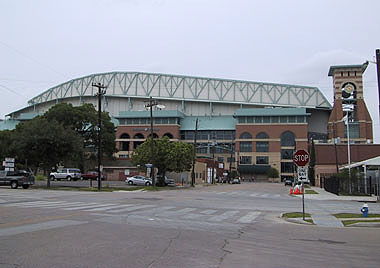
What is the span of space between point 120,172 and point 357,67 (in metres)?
69.7

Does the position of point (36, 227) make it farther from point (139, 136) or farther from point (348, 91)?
point (139, 136)

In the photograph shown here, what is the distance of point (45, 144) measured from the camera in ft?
132

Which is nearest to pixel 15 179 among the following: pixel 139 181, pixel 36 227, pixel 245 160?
pixel 139 181

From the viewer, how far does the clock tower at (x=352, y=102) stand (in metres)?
101

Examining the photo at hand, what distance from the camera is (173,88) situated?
5256 inches

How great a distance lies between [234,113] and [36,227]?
11742cm

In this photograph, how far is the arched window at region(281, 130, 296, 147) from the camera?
114 m

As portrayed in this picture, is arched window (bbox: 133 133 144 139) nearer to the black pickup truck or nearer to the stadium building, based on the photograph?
the stadium building

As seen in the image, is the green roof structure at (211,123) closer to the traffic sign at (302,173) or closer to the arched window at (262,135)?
the arched window at (262,135)

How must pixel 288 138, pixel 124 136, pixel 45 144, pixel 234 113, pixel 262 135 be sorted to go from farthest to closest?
pixel 234 113 → pixel 124 136 → pixel 262 135 → pixel 288 138 → pixel 45 144

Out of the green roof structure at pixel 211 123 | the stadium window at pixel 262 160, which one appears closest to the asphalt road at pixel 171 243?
the stadium window at pixel 262 160

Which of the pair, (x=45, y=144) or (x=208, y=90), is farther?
(x=208, y=90)

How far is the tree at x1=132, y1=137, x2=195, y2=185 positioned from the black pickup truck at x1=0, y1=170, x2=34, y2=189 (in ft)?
52.6

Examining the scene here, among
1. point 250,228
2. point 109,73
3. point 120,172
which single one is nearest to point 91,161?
point 120,172
